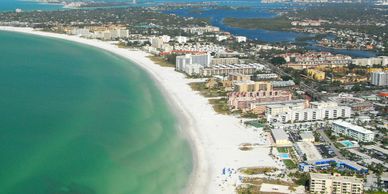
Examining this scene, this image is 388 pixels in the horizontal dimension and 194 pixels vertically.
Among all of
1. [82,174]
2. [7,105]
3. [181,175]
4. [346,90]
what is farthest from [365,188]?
[7,105]

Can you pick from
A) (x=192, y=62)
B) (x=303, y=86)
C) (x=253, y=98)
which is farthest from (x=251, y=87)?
(x=192, y=62)

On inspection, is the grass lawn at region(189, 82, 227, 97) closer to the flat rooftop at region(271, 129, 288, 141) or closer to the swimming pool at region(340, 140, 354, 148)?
the flat rooftop at region(271, 129, 288, 141)

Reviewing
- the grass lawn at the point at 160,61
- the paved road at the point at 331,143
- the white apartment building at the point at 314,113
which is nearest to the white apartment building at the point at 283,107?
the white apartment building at the point at 314,113

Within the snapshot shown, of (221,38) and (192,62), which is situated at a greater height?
(221,38)

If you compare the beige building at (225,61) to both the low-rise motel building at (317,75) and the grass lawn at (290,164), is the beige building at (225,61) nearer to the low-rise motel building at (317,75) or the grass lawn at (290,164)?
the low-rise motel building at (317,75)

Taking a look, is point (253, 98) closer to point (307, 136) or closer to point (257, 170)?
point (307, 136)

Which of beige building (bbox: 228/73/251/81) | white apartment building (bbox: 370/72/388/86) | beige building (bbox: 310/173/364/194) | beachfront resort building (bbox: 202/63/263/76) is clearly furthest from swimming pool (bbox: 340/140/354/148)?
beachfront resort building (bbox: 202/63/263/76)

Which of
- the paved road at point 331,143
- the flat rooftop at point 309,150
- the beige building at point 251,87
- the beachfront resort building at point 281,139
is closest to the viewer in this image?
the flat rooftop at point 309,150
